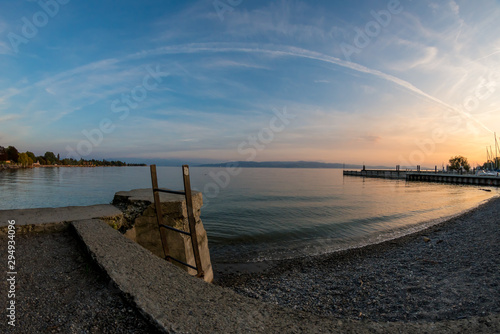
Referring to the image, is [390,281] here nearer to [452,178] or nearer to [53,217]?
[53,217]

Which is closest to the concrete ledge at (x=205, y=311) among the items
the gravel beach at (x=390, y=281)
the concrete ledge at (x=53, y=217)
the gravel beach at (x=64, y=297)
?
the gravel beach at (x=64, y=297)

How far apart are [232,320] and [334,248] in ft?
29.5

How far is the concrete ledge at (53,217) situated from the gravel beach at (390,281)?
3.39 m

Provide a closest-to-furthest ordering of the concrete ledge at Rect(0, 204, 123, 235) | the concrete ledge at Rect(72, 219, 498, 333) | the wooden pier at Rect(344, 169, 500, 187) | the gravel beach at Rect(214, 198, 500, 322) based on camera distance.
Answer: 1. the concrete ledge at Rect(72, 219, 498, 333)
2. the concrete ledge at Rect(0, 204, 123, 235)
3. the gravel beach at Rect(214, 198, 500, 322)
4. the wooden pier at Rect(344, 169, 500, 187)

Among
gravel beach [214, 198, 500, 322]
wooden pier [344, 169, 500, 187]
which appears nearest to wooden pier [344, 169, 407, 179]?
wooden pier [344, 169, 500, 187]

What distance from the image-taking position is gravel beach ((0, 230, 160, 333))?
2256 mm

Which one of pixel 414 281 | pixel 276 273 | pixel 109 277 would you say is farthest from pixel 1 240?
pixel 414 281

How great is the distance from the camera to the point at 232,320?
7.31 feet

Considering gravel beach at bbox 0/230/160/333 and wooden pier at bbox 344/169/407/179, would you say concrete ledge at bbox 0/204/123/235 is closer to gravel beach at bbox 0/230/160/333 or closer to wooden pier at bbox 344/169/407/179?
gravel beach at bbox 0/230/160/333

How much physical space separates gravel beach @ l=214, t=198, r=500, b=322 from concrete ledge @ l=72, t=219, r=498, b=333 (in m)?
2.07

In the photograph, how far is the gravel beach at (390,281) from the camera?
4.44 metres

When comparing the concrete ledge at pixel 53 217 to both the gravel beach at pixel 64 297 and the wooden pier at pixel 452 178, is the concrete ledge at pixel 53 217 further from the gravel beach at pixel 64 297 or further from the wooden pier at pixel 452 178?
the wooden pier at pixel 452 178

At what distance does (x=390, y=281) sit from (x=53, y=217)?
756cm

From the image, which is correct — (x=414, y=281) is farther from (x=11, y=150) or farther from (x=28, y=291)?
(x=11, y=150)
